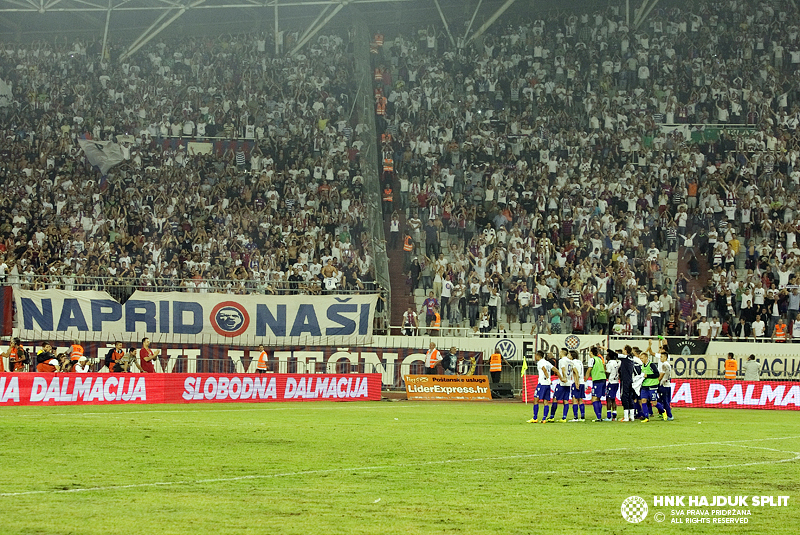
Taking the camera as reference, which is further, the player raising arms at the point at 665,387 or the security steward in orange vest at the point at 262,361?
the security steward in orange vest at the point at 262,361

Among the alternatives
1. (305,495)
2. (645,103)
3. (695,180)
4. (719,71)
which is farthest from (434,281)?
(305,495)

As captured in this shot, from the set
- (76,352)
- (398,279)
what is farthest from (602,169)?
(76,352)

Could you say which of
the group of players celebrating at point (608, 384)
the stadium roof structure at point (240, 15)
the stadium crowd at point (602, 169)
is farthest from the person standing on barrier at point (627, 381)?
the stadium roof structure at point (240, 15)

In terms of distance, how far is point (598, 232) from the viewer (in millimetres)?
35594

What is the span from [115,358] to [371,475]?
1723cm

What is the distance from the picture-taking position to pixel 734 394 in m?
30.5

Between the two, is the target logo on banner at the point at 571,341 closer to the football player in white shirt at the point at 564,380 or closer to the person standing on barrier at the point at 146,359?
the football player in white shirt at the point at 564,380

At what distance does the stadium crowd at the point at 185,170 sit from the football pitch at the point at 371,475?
40.3 ft

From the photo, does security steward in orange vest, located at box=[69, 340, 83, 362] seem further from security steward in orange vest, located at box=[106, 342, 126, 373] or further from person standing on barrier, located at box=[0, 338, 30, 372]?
person standing on barrier, located at box=[0, 338, 30, 372]

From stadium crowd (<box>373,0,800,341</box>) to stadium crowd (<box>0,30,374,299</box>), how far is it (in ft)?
7.99

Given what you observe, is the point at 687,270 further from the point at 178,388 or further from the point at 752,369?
the point at 178,388

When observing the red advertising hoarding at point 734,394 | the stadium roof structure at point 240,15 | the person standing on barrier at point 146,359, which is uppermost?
the stadium roof structure at point 240,15

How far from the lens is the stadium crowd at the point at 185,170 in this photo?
33719 mm

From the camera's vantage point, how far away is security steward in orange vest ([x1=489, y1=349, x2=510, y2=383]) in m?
32.2
